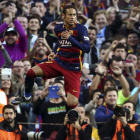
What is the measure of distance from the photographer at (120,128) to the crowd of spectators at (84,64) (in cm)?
2

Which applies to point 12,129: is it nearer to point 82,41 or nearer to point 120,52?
point 82,41

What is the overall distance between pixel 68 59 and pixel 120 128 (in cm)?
207

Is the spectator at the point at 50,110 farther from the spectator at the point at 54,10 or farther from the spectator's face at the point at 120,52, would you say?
the spectator at the point at 54,10

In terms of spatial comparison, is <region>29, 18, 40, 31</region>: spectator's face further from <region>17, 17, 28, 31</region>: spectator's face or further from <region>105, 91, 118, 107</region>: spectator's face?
<region>105, 91, 118, 107</region>: spectator's face

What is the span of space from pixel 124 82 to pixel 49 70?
3.02 m

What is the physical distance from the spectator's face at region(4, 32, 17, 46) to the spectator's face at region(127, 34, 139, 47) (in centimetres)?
361

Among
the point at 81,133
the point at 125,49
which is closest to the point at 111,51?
the point at 125,49

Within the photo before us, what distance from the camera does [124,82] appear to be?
10977 millimetres

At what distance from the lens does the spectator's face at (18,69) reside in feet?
37.3

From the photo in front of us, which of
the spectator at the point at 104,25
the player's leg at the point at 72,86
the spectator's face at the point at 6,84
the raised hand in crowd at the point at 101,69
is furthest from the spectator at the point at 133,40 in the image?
the player's leg at the point at 72,86

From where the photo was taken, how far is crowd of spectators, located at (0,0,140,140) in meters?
10.2

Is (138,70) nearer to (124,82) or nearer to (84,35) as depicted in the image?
(124,82)

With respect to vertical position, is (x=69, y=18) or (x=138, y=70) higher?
(x=69, y=18)

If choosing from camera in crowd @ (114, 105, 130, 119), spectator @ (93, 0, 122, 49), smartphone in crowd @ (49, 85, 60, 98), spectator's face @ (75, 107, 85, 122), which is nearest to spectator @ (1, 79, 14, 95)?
smartphone in crowd @ (49, 85, 60, 98)
